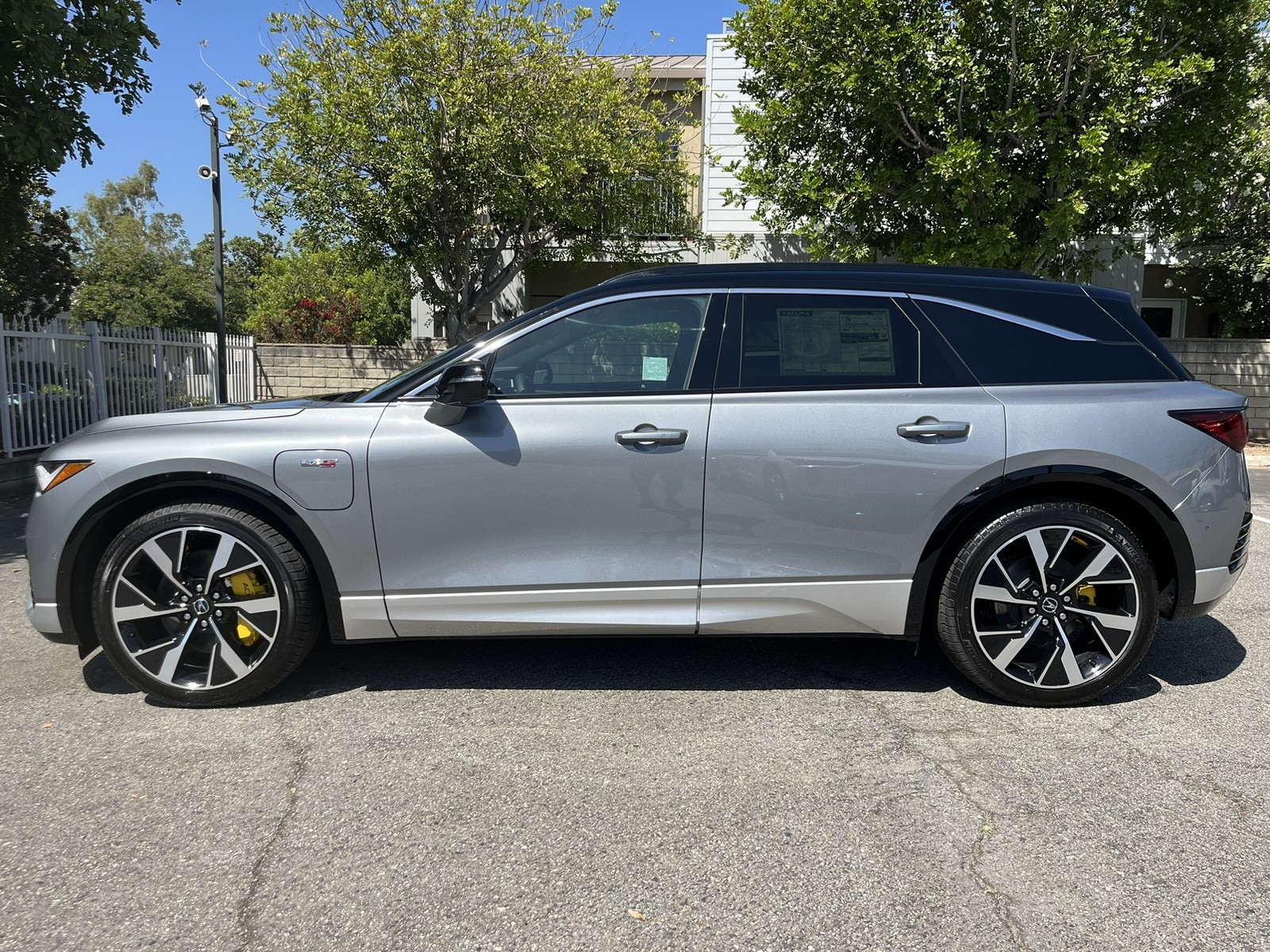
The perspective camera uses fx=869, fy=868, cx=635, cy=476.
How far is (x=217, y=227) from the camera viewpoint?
15914 millimetres

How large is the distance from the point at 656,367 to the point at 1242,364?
50.4 ft

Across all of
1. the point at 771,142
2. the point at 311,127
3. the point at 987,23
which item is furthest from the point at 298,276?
the point at 987,23

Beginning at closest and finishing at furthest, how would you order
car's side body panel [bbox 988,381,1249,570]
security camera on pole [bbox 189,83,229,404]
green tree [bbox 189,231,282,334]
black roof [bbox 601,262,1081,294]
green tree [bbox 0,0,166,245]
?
car's side body panel [bbox 988,381,1249,570], black roof [bbox 601,262,1081,294], green tree [bbox 0,0,166,245], security camera on pole [bbox 189,83,229,404], green tree [bbox 189,231,282,334]

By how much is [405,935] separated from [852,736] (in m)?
1.82

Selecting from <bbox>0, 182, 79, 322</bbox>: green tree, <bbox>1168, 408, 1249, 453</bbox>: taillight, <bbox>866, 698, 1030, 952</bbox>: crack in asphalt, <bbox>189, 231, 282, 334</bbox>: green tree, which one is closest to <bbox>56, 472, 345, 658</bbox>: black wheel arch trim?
<bbox>866, 698, 1030, 952</bbox>: crack in asphalt

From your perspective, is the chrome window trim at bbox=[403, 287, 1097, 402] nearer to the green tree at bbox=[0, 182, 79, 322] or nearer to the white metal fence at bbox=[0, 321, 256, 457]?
the white metal fence at bbox=[0, 321, 256, 457]

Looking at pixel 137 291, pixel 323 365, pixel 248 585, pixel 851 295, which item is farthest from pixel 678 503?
pixel 137 291

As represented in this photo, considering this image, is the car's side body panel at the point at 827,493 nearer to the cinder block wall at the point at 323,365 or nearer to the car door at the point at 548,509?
the car door at the point at 548,509

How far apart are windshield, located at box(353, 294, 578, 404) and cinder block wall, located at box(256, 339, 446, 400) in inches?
473

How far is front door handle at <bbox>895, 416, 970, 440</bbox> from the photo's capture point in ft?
11.3

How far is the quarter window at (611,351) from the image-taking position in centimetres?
355

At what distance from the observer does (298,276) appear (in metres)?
38.9

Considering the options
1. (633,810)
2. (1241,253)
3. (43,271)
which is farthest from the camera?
(43,271)

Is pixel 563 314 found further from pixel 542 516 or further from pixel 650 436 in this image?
pixel 542 516
